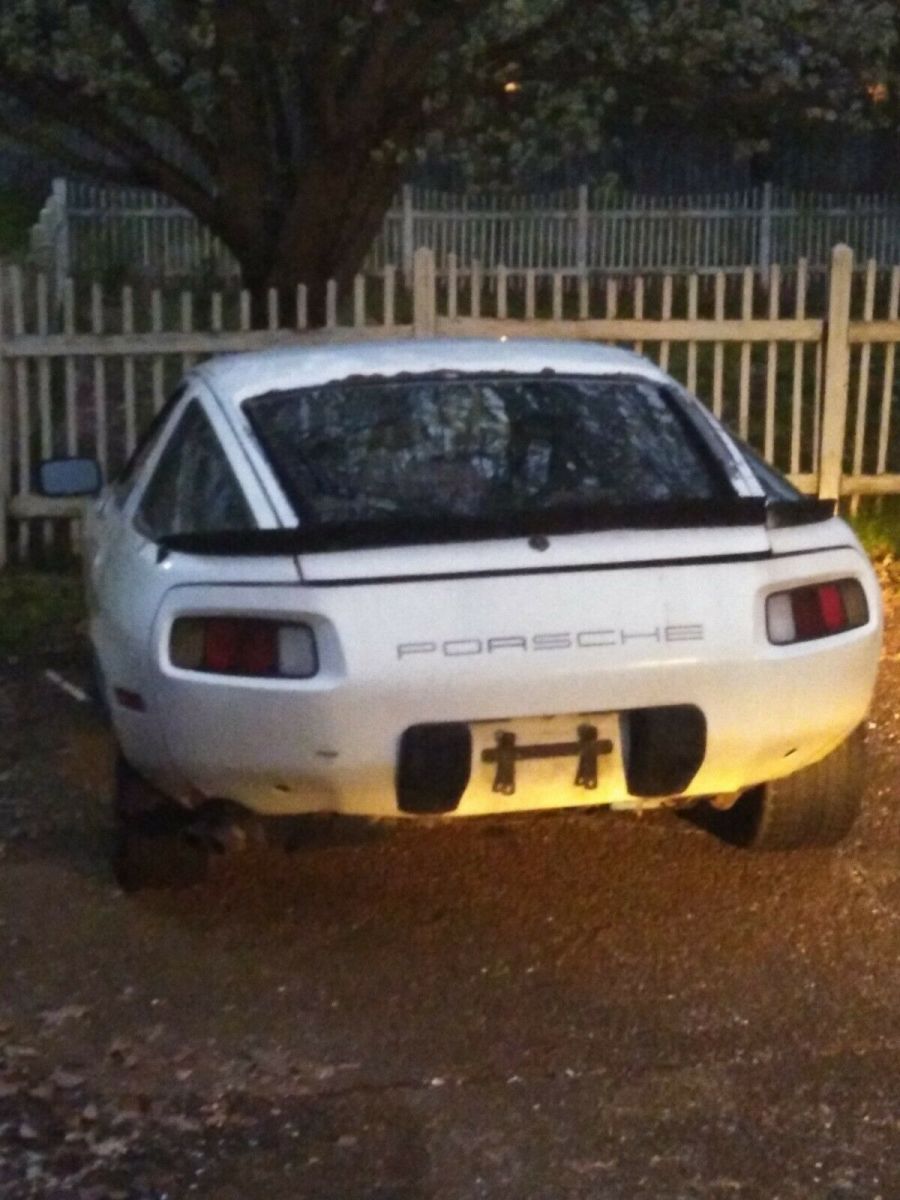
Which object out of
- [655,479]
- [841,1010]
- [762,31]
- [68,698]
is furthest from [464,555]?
[762,31]

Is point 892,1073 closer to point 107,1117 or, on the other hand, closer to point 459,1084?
point 459,1084

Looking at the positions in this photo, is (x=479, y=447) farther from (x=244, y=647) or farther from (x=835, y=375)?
(x=835, y=375)

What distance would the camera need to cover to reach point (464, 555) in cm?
464

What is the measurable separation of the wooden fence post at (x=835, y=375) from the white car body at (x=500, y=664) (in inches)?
198

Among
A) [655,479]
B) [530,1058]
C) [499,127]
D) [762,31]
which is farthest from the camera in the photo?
[499,127]

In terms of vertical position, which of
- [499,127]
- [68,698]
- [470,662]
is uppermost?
[499,127]

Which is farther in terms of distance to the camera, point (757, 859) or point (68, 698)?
point (68, 698)

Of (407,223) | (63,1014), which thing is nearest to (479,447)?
(63,1014)

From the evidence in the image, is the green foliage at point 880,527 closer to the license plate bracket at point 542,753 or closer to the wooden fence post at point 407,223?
the license plate bracket at point 542,753

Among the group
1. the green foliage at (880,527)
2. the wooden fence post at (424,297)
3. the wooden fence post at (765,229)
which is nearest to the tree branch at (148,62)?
the wooden fence post at (424,297)

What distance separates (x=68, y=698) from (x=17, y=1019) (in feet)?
10.1

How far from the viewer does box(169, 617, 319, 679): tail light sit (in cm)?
457

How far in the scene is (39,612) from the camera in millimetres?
8969

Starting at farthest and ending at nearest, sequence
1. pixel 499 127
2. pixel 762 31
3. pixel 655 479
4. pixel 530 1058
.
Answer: pixel 499 127 → pixel 762 31 → pixel 655 479 → pixel 530 1058
